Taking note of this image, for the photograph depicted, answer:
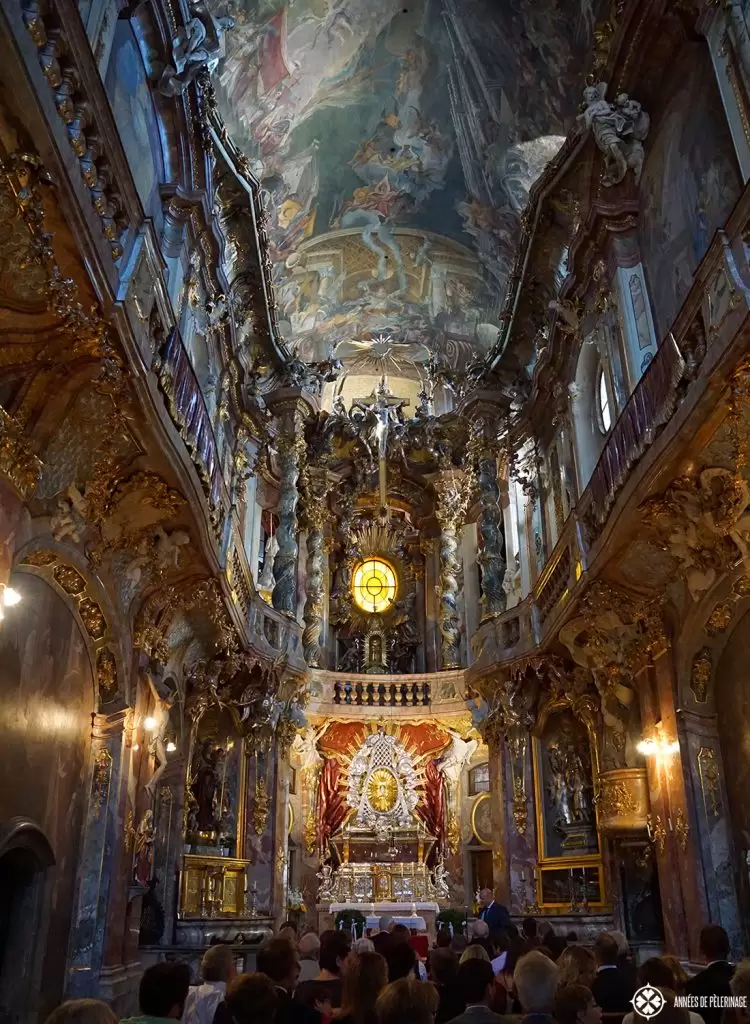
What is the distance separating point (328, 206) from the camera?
21.4 meters

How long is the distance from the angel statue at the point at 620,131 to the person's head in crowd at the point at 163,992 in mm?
13270

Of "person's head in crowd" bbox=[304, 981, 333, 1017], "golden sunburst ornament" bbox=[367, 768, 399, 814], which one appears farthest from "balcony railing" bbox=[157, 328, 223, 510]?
"golden sunburst ornament" bbox=[367, 768, 399, 814]

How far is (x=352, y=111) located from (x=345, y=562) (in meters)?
12.8

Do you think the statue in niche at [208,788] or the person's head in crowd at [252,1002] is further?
the statue in niche at [208,788]

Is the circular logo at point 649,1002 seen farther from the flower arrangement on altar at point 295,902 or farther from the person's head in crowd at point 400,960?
the flower arrangement on altar at point 295,902

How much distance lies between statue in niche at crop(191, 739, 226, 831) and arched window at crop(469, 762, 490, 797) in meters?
7.35

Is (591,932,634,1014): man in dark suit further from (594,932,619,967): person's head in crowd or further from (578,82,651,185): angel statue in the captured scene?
(578,82,651,185): angel statue

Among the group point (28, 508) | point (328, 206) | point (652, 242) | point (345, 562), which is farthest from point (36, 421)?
point (345, 562)

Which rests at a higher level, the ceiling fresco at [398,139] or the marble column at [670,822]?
the ceiling fresco at [398,139]

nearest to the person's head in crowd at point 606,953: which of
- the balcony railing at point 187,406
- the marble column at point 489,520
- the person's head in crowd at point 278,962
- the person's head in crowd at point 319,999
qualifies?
the person's head in crowd at point 319,999

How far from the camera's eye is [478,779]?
2236 cm

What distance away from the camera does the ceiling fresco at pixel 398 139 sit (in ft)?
55.2

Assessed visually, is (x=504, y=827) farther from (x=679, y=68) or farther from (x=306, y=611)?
(x=679, y=68)

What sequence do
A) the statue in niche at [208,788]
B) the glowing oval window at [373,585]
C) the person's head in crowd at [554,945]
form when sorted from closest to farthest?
1. the person's head in crowd at [554,945]
2. the statue in niche at [208,788]
3. the glowing oval window at [373,585]
